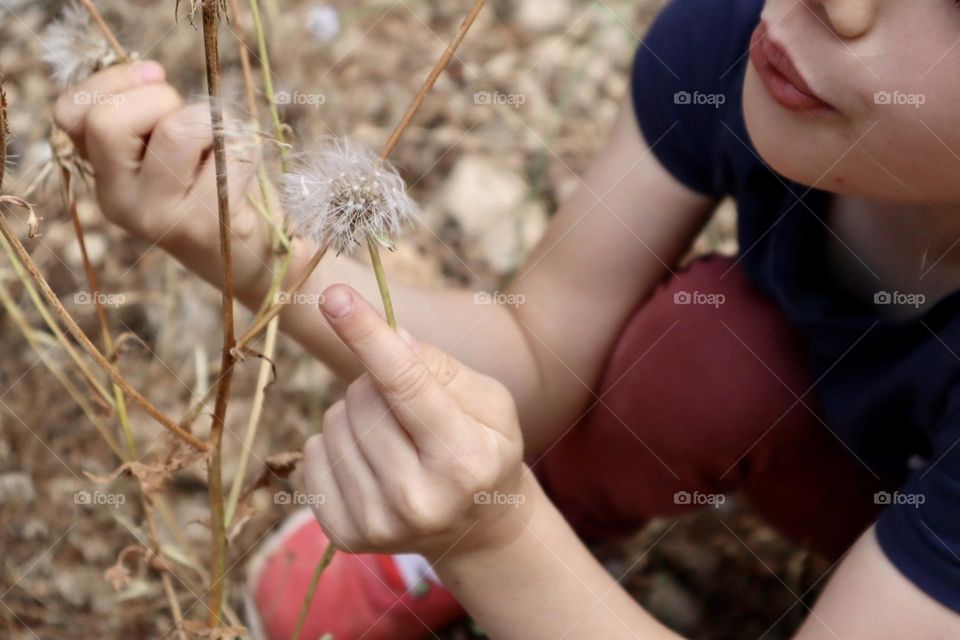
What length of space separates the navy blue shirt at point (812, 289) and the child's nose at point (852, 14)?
276 mm

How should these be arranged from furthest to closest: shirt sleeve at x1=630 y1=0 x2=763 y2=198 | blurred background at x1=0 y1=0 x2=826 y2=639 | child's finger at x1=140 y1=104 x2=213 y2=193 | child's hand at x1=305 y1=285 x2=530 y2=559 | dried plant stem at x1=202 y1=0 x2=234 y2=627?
blurred background at x1=0 y1=0 x2=826 y2=639 → shirt sleeve at x1=630 y1=0 x2=763 y2=198 → child's finger at x1=140 y1=104 x2=213 y2=193 → child's hand at x1=305 y1=285 x2=530 y2=559 → dried plant stem at x1=202 y1=0 x2=234 y2=627

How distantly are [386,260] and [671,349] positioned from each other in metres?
0.46

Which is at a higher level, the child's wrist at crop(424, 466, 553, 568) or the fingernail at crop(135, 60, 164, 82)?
the fingernail at crop(135, 60, 164, 82)

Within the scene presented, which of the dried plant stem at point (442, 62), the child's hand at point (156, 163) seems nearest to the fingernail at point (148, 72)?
the child's hand at point (156, 163)

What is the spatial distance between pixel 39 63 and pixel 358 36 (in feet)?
1.41

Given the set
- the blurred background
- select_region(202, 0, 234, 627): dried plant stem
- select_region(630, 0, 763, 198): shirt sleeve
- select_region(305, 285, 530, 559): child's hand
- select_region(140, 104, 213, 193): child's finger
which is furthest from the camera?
the blurred background

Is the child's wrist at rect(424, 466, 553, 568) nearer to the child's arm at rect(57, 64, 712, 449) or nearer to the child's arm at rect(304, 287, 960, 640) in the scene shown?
the child's arm at rect(304, 287, 960, 640)

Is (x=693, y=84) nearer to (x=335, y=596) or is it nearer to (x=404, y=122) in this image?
(x=404, y=122)

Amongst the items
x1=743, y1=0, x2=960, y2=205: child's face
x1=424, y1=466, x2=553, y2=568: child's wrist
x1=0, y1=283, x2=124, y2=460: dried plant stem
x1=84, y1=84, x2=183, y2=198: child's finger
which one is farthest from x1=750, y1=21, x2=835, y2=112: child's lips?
x1=0, y1=283, x2=124, y2=460: dried plant stem

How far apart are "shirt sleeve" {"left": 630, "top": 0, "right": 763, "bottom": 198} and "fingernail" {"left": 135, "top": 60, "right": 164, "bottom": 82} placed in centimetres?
43

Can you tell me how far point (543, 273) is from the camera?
97cm

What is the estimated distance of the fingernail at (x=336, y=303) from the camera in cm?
52

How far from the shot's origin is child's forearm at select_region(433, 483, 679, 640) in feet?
2.31

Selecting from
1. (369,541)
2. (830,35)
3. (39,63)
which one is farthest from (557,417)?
(39,63)
